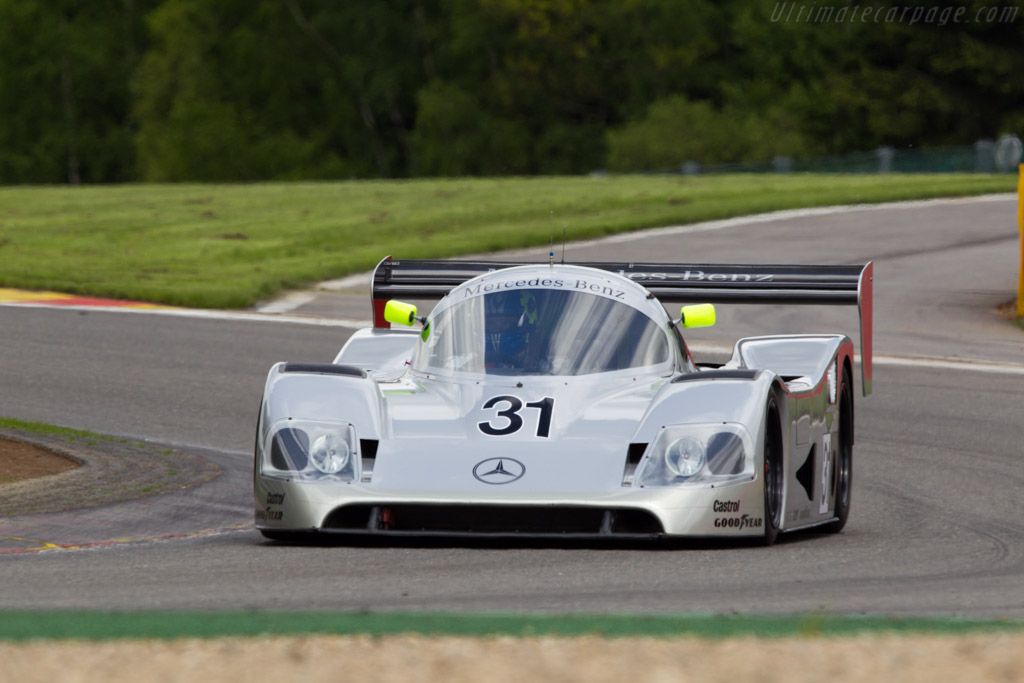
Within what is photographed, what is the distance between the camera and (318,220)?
2728 cm

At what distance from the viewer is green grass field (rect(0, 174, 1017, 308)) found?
65.7ft

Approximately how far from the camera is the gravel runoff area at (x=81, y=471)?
7.75 m

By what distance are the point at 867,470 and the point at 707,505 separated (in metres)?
3.38

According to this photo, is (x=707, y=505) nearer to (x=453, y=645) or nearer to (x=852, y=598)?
(x=852, y=598)

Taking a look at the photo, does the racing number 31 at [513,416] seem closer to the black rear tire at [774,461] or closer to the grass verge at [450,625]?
the black rear tire at [774,461]

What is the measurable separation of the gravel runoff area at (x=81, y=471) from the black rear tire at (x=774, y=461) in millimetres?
3079

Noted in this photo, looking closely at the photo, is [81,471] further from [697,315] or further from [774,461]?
[774,461]

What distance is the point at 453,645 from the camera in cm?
412

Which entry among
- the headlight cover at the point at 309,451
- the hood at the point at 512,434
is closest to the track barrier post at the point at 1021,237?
the hood at the point at 512,434

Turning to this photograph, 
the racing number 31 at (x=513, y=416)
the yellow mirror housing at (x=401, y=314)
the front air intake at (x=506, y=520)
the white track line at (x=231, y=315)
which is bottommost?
the white track line at (x=231, y=315)

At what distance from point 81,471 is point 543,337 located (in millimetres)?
2674

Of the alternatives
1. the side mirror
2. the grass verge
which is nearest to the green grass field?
the side mirror

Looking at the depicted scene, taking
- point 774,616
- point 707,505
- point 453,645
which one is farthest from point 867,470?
point 453,645

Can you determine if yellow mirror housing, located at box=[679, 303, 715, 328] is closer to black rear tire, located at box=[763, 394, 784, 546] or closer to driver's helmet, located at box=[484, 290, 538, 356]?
driver's helmet, located at box=[484, 290, 538, 356]
